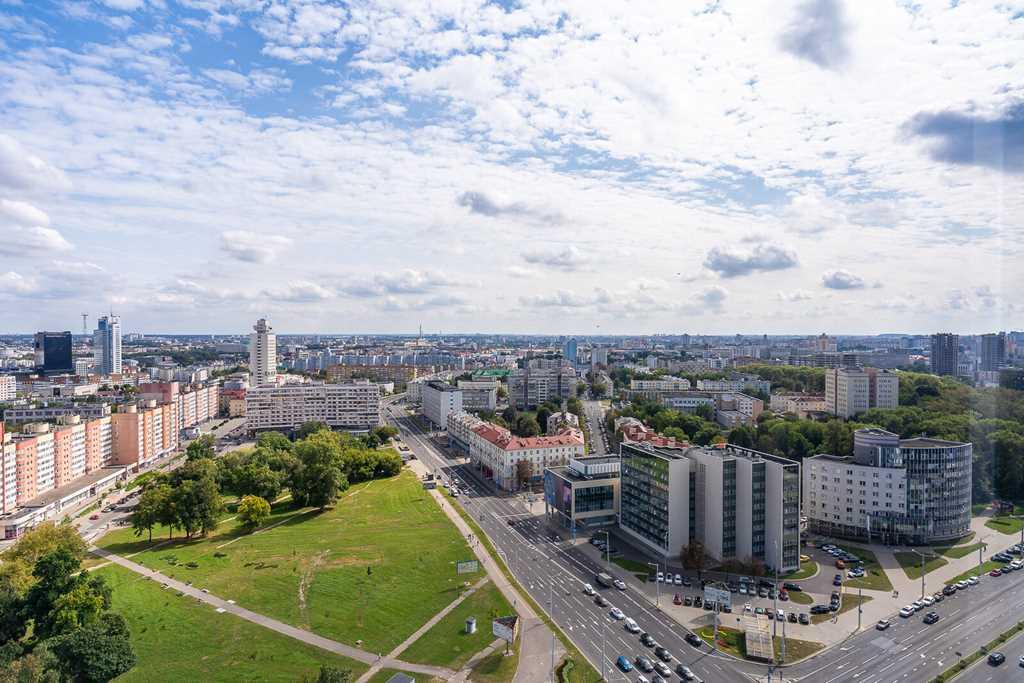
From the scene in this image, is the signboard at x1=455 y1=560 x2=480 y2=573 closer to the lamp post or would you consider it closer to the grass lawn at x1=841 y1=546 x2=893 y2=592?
the lamp post

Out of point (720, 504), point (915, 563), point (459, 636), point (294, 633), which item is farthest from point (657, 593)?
point (294, 633)

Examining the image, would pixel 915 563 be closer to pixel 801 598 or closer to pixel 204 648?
pixel 801 598

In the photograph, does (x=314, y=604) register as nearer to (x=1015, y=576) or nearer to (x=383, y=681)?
(x=383, y=681)

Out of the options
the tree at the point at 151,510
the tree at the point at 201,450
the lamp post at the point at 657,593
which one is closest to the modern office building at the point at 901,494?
the lamp post at the point at 657,593

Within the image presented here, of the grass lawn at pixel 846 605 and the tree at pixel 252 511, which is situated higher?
the tree at pixel 252 511

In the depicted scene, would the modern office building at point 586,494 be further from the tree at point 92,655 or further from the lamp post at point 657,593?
the tree at point 92,655

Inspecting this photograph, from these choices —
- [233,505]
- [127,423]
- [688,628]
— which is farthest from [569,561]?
[127,423]
